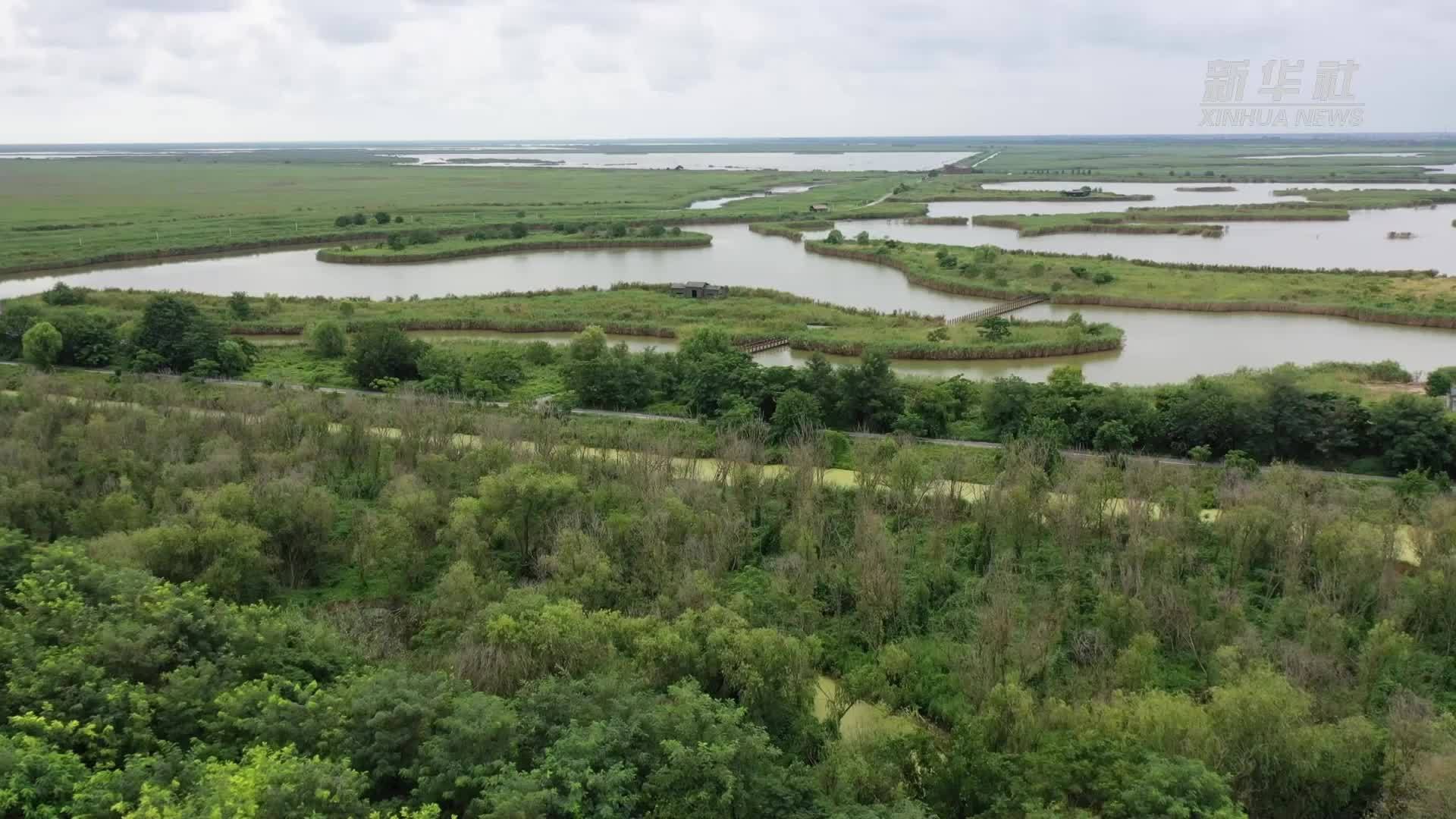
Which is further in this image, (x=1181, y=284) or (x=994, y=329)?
(x=1181, y=284)

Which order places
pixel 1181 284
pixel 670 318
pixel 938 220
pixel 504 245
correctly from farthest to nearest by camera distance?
pixel 938 220, pixel 504 245, pixel 1181 284, pixel 670 318

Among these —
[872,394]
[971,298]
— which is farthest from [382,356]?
[971,298]

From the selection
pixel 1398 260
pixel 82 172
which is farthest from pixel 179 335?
pixel 82 172

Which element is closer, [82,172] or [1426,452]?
[1426,452]

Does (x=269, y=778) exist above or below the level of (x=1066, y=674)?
above

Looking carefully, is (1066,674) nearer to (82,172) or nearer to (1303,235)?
(1303,235)

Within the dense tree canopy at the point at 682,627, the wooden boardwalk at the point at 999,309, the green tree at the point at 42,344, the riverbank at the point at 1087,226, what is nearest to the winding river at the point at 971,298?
the wooden boardwalk at the point at 999,309

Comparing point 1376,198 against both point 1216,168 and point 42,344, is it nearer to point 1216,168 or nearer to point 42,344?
point 1216,168
